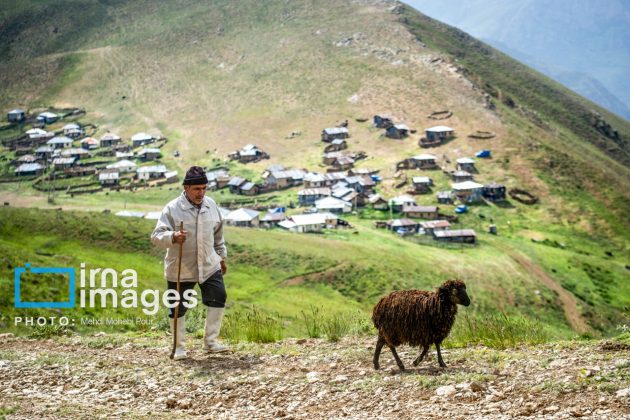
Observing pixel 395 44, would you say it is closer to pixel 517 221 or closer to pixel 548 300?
pixel 517 221

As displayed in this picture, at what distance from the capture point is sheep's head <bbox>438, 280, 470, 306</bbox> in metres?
7.76

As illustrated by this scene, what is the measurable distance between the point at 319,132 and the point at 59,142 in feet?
170

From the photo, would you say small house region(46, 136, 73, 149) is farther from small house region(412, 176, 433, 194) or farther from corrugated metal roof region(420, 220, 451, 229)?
corrugated metal roof region(420, 220, 451, 229)

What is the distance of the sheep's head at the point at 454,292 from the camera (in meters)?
7.76

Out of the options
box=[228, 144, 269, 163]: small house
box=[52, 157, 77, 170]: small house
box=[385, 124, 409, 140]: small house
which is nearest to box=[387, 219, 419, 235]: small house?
box=[385, 124, 409, 140]: small house

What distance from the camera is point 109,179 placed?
94625 mm

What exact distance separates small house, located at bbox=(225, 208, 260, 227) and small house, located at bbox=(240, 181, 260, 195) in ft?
47.4

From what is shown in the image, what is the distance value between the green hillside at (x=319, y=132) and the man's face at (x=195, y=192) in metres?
7.30

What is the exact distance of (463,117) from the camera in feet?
351

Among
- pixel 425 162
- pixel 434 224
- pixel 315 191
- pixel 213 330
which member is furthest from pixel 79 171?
pixel 213 330

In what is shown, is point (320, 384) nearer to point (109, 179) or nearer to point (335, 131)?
point (109, 179)

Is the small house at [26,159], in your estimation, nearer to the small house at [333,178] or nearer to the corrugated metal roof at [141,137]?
the corrugated metal roof at [141,137]

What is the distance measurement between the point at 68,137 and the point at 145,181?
34.8 meters

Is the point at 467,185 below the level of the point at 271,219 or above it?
above
